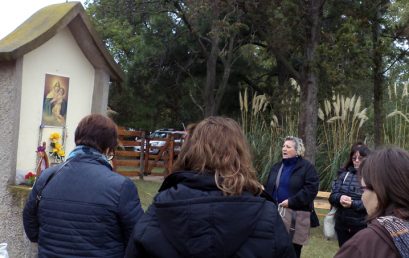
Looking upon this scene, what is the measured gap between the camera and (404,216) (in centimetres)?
215

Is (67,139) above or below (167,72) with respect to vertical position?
below

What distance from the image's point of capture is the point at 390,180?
87.0 inches

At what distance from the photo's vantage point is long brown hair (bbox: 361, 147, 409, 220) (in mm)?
2180

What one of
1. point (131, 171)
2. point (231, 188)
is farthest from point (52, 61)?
point (131, 171)

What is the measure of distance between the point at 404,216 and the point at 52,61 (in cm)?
402

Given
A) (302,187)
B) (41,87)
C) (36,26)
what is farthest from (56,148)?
(302,187)

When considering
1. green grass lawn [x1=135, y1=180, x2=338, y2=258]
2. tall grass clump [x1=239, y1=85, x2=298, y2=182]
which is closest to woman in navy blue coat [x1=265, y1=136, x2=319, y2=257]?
green grass lawn [x1=135, y1=180, x2=338, y2=258]

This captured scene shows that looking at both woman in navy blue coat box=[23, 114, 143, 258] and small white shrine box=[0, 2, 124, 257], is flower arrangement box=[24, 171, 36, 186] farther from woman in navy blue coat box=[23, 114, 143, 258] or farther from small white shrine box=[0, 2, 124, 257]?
woman in navy blue coat box=[23, 114, 143, 258]

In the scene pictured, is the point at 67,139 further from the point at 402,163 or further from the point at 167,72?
the point at 167,72

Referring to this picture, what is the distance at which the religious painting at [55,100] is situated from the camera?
17.1ft

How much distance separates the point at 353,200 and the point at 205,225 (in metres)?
3.68

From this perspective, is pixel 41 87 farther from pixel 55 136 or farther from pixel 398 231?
pixel 398 231

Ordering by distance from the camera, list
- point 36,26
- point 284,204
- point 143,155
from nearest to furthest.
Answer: point 36,26, point 284,204, point 143,155

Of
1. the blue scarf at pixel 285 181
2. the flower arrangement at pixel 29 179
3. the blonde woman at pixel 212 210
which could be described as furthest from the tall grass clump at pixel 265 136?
the blonde woman at pixel 212 210
